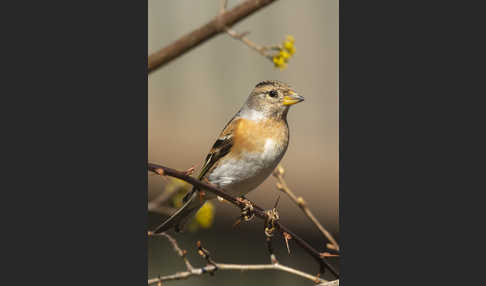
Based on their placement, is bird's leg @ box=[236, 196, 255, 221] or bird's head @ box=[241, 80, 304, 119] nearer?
bird's leg @ box=[236, 196, 255, 221]

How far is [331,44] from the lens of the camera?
2.91m

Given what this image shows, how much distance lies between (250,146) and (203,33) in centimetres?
88

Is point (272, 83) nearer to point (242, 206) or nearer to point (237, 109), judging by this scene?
point (237, 109)

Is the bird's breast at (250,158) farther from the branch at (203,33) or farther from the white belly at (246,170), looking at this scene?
the branch at (203,33)

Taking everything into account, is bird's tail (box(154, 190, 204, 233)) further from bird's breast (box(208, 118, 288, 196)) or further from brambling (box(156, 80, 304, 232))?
bird's breast (box(208, 118, 288, 196))

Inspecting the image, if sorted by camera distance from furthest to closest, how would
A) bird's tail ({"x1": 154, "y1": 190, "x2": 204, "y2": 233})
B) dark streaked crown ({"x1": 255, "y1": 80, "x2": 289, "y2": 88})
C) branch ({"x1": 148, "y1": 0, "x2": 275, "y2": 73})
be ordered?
1. dark streaked crown ({"x1": 255, "y1": 80, "x2": 289, "y2": 88})
2. bird's tail ({"x1": 154, "y1": 190, "x2": 204, "y2": 233})
3. branch ({"x1": 148, "y1": 0, "x2": 275, "y2": 73})

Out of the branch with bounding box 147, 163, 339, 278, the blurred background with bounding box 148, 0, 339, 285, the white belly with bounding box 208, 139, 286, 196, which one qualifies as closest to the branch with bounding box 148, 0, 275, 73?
the blurred background with bounding box 148, 0, 339, 285

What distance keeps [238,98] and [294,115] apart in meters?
0.40

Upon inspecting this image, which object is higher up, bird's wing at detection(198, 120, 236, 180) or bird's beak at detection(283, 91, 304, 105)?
bird's beak at detection(283, 91, 304, 105)

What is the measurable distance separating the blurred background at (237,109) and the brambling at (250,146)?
0.07 m

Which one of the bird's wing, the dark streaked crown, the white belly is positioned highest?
the dark streaked crown

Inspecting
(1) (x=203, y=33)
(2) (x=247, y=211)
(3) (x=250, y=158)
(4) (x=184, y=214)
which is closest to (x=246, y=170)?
(3) (x=250, y=158)

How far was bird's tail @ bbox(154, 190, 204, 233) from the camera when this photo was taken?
104 inches

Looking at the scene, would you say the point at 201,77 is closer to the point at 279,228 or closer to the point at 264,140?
the point at 264,140
